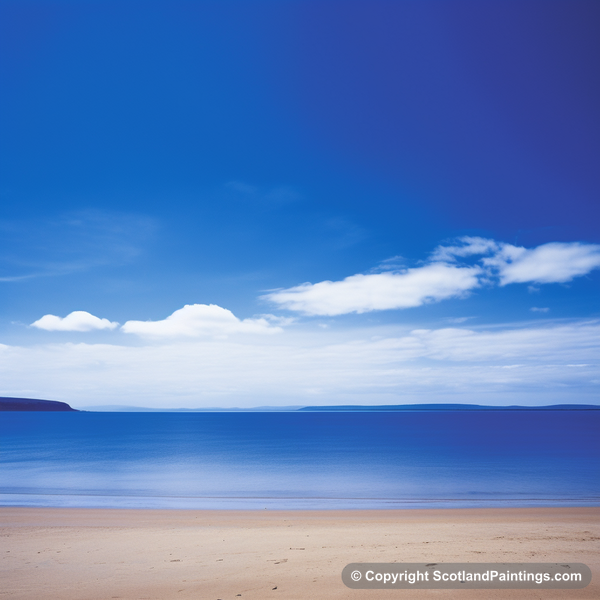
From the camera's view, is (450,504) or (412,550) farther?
(450,504)

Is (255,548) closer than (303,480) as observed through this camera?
Yes

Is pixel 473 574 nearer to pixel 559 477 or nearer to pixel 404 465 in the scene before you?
pixel 559 477

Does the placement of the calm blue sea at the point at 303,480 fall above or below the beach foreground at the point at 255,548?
below

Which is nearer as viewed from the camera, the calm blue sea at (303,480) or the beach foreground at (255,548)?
the beach foreground at (255,548)

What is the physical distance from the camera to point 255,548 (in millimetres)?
11211

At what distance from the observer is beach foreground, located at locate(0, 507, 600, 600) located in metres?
8.15

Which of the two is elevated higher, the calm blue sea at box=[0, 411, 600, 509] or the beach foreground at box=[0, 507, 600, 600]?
the beach foreground at box=[0, 507, 600, 600]

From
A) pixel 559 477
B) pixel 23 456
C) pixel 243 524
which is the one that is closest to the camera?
pixel 243 524

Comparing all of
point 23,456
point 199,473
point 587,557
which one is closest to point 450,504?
point 587,557

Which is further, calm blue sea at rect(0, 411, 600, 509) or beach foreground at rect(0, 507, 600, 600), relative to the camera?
calm blue sea at rect(0, 411, 600, 509)

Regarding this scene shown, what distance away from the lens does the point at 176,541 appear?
40.5 ft

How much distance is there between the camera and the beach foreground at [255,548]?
8.15 meters

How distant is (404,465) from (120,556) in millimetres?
31444

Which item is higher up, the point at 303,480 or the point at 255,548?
the point at 255,548
